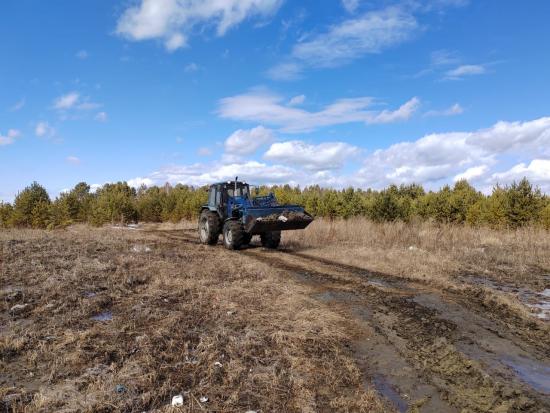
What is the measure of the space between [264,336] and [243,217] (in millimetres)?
7530

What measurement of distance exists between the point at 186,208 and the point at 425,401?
106 feet

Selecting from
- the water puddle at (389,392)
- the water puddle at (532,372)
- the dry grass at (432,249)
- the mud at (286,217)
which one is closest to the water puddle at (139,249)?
the mud at (286,217)

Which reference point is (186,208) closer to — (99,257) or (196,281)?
(99,257)

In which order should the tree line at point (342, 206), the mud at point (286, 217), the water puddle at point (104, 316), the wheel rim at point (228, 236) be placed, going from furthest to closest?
the tree line at point (342, 206), the wheel rim at point (228, 236), the mud at point (286, 217), the water puddle at point (104, 316)

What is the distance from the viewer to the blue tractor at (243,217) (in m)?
12.2

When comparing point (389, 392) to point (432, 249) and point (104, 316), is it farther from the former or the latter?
point (432, 249)

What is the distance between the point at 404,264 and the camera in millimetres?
10375

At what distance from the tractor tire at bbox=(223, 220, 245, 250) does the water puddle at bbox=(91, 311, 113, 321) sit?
7367mm

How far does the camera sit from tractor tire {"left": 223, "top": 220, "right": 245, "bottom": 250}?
13109mm

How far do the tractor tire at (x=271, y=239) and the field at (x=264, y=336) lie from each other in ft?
11.2

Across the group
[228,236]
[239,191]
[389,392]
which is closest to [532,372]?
[389,392]

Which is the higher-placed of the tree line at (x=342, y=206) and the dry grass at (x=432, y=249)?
the tree line at (x=342, y=206)

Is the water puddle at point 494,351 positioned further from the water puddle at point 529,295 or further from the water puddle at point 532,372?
the water puddle at point 529,295

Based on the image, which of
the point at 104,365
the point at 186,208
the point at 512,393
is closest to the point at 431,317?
the point at 512,393
